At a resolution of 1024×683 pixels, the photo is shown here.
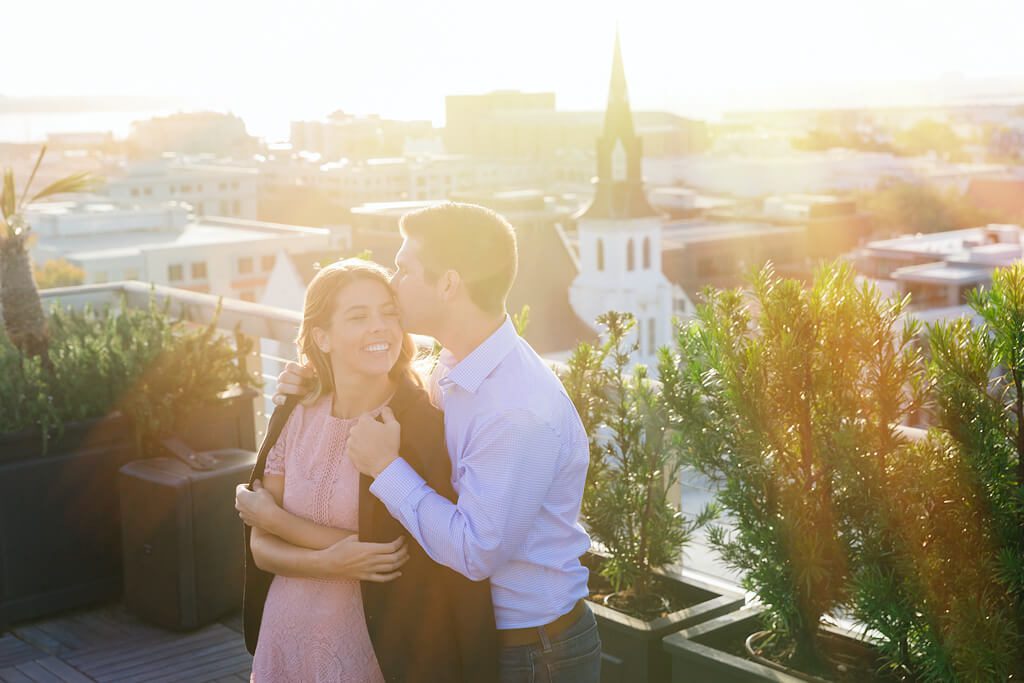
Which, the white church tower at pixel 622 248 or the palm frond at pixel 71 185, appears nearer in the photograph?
the palm frond at pixel 71 185

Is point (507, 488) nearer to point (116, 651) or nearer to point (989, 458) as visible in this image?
point (989, 458)

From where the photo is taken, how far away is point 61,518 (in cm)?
439

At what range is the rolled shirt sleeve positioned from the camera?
207 centimetres

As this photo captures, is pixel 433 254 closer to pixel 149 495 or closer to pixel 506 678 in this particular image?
pixel 506 678

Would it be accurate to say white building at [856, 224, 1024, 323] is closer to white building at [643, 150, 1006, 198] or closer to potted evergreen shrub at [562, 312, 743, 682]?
potted evergreen shrub at [562, 312, 743, 682]

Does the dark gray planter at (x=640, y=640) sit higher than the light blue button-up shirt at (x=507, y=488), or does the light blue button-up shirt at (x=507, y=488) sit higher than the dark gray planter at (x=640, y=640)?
the light blue button-up shirt at (x=507, y=488)

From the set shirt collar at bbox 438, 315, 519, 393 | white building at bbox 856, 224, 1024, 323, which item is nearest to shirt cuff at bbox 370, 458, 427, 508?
shirt collar at bbox 438, 315, 519, 393

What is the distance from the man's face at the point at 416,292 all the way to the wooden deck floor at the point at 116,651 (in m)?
2.22

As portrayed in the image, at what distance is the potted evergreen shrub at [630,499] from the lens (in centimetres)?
326

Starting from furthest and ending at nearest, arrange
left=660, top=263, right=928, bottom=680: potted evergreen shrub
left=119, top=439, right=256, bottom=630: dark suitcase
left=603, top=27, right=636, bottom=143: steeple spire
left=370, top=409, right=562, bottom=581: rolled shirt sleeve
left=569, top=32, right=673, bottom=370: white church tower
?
left=569, top=32, right=673, bottom=370: white church tower < left=603, top=27, right=636, bottom=143: steeple spire < left=119, top=439, right=256, bottom=630: dark suitcase < left=660, top=263, right=928, bottom=680: potted evergreen shrub < left=370, top=409, right=562, bottom=581: rolled shirt sleeve

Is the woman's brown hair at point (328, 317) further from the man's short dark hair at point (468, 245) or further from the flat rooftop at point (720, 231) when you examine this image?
the flat rooftop at point (720, 231)

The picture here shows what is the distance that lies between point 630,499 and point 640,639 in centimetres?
39

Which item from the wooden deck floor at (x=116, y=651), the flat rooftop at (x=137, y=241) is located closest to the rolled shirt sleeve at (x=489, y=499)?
the wooden deck floor at (x=116, y=651)

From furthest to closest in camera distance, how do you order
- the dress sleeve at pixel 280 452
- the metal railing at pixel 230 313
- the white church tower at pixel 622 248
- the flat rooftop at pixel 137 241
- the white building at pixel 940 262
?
1. the white church tower at pixel 622 248
2. the flat rooftop at pixel 137 241
3. the white building at pixel 940 262
4. the metal railing at pixel 230 313
5. the dress sleeve at pixel 280 452
